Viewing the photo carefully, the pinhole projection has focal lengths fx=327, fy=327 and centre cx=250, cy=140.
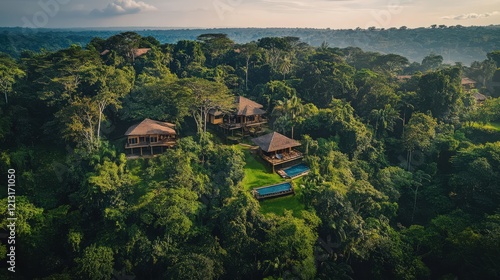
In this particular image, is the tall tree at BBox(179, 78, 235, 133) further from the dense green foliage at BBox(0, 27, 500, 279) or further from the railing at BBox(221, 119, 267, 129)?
the railing at BBox(221, 119, 267, 129)

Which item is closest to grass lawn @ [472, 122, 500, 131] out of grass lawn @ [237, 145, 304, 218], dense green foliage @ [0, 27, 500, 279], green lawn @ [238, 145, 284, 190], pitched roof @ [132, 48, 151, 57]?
dense green foliage @ [0, 27, 500, 279]

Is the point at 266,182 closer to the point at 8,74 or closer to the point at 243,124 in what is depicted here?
the point at 243,124

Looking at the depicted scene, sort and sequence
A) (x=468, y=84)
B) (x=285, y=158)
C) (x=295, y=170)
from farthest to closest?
(x=468, y=84) → (x=285, y=158) → (x=295, y=170)

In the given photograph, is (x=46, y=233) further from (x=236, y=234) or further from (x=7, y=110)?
(x=7, y=110)

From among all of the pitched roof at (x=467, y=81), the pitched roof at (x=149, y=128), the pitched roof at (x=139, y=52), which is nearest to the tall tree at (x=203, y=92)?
the pitched roof at (x=149, y=128)

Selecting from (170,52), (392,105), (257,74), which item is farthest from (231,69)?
(392,105)

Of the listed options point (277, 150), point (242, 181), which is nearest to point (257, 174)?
point (242, 181)

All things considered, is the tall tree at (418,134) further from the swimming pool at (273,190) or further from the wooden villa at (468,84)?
the wooden villa at (468,84)
